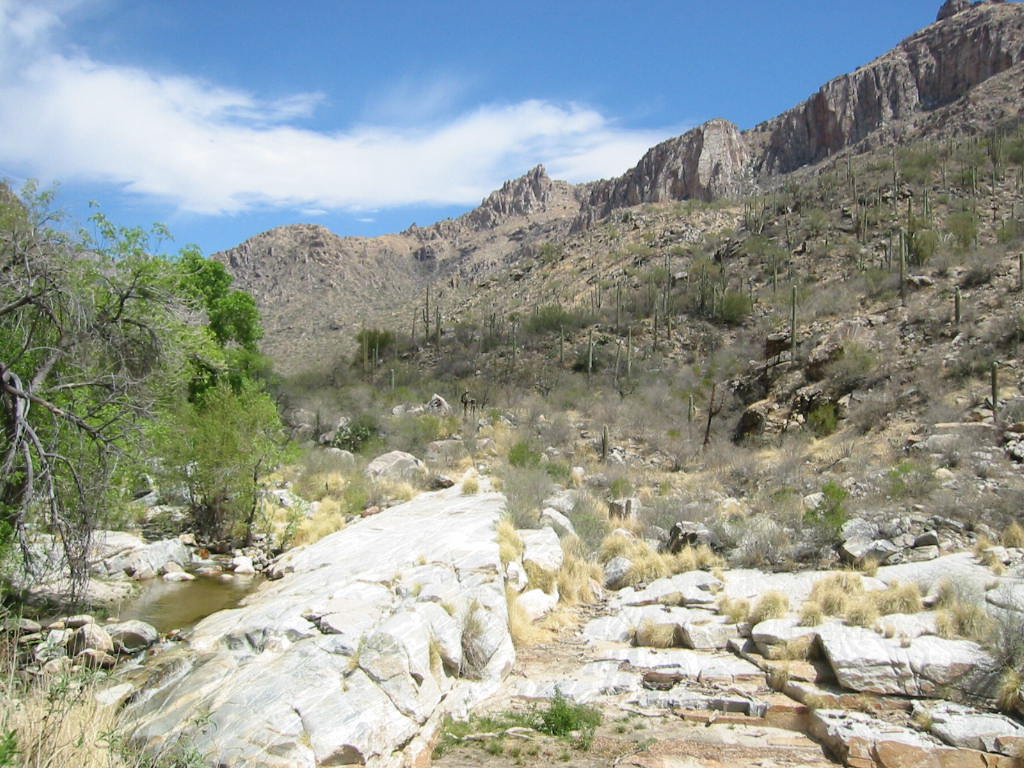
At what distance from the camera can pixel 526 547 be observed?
1188 centimetres

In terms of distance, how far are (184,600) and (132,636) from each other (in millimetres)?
2370

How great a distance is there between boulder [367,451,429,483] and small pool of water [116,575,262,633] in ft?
22.7

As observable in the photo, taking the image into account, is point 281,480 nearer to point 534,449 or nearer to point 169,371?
point 534,449

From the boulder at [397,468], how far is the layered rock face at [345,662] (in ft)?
24.4

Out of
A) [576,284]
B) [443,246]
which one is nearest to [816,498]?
[576,284]

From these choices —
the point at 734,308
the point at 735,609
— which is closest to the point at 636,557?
the point at 735,609

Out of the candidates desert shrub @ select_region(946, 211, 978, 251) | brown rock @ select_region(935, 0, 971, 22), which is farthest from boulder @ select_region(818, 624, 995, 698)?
brown rock @ select_region(935, 0, 971, 22)

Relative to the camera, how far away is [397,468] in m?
19.8

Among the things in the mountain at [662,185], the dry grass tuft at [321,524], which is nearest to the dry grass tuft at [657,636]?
the dry grass tuft at [321,524]

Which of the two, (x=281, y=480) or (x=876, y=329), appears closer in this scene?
(x=281, y=480)

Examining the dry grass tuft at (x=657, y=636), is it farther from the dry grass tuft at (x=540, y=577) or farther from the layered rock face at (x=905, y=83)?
the layered rock face at (x=905, y=83)

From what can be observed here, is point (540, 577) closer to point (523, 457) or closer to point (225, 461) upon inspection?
point (225, 461)

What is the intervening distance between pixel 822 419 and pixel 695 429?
502cm

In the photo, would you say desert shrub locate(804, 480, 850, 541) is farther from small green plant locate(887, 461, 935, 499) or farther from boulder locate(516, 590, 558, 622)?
boulder locate(516, 590, 558, 622)
